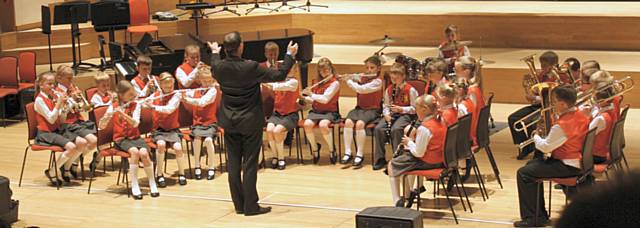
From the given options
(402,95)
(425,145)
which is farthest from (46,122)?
(425,145)

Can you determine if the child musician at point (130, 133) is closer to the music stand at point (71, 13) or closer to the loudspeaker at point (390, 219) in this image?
the loudspeaker at point (390, 219)

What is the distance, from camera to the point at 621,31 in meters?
11.4

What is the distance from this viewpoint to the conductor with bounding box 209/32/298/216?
5.94m

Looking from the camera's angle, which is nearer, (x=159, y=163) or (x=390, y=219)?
(x=390, y=219)

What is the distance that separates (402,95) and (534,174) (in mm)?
1964

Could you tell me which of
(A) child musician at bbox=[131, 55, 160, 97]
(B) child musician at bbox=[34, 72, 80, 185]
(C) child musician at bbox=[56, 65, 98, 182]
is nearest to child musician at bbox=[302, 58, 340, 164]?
(A) child musician at bbox=[131, 55, 160, 97]

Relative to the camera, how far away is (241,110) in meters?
6.02

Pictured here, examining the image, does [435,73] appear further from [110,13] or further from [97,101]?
[110,13]

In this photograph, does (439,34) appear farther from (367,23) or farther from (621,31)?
(621,31)

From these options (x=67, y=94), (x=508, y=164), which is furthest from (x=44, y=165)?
(x=508, y=164)

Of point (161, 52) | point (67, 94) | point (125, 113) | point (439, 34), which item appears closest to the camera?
point (125, 113)

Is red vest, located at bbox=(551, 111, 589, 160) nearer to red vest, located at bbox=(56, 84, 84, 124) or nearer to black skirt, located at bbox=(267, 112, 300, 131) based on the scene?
black skirt, located at bbox=(267, 112, 300, 131)

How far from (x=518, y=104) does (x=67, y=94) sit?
5.32 meters

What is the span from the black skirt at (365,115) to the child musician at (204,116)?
120 cm
